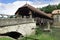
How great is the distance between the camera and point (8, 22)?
20156 millimetres

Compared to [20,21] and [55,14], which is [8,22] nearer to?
[20,21]

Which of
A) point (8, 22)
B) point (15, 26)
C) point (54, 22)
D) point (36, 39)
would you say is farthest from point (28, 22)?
point (54, 22)

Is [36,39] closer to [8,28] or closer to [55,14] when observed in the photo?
[8,28]

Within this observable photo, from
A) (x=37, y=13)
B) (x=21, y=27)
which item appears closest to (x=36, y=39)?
(x=21, y=27)

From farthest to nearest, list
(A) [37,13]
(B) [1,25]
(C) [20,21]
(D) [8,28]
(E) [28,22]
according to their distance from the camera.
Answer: (A) [37,13], (E) [28,22], (C) [20,21], (D) [8,28], (B) [1,25]

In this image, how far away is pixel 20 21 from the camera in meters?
23.6

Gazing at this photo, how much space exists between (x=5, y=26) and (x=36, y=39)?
5.65 metres

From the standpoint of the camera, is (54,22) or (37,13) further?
(54,22)

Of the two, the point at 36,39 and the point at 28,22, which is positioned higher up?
the point at 28,22

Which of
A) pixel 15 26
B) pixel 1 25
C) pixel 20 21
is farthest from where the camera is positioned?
pixel 20 21

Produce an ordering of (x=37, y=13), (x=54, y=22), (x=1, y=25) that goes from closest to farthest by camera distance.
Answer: (x=1, y=25), (x=37, y=13), (x=54, y=22)

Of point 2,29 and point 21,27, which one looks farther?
point 21,27

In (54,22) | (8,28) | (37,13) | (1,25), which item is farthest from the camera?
(54,22)

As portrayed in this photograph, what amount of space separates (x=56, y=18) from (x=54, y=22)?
119 inches
